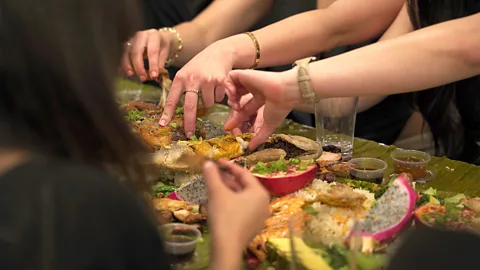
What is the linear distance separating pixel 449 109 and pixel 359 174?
0.84 m

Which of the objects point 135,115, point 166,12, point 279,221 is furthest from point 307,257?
point 166,12

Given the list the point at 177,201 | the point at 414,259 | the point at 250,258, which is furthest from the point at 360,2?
the point at 414,259

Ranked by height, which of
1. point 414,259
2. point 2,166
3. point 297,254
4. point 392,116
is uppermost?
point 2,166

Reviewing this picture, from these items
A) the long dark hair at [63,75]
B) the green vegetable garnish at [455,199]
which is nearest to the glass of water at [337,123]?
the green vegetable garnish at [455,199]

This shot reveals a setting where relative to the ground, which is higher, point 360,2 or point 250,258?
point 360,2

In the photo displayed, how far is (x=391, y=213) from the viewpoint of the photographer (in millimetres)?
1165

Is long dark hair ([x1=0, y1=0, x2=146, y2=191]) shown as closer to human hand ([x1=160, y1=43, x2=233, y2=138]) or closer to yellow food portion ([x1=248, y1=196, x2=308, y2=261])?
yellow food portion ([x1=248, y1=196, x2=308, y2=261])

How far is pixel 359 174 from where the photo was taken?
1.51m

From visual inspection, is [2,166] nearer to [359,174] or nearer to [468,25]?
[359,174]

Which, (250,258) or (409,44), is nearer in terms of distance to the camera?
(250,258)

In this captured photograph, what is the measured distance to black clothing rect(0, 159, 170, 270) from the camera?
0.72 m

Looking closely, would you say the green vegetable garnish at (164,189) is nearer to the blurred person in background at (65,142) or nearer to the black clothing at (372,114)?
the blurred person in background at (65,142)

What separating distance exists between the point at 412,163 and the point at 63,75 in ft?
3.49

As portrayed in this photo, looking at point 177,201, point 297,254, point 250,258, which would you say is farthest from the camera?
point 177,201
